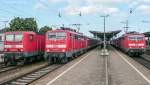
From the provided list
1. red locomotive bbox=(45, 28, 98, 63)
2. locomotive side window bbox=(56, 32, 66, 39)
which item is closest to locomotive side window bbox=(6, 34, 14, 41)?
red locomotive bbox=(45, 28, 98, 63)

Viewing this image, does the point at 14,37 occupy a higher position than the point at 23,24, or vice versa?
the point at 23,24

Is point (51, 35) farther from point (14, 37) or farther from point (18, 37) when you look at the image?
point (14, 37)

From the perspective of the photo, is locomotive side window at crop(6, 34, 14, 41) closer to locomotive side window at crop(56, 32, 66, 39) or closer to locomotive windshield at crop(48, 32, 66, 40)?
locomotive windshield at crop(48, 32, 66, 40)

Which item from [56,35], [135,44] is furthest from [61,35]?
[135,44]

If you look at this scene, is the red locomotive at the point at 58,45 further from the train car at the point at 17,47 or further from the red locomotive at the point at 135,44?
the red locomotive at the point at 135,44

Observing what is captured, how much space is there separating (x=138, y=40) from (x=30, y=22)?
48.6m

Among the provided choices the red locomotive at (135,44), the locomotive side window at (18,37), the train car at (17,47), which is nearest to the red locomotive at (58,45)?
the train car at (17,47)

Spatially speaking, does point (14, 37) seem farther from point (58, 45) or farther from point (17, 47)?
point (58, 45)

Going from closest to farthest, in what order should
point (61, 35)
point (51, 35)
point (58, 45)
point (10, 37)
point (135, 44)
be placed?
point (10, 37), point (58, 45), point (61, 35), point (51, 35), point (135, 44)

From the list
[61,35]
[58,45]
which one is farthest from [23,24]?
[58,45]

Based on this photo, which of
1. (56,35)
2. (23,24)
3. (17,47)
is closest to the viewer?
(17,47)

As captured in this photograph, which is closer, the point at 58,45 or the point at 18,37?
the point at 18,37

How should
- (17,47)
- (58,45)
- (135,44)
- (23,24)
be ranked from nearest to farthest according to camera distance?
(17,47)
(58,45)
(135,44)
(23,24)

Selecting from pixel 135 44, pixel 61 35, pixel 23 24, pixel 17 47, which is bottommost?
pixel 17 47
